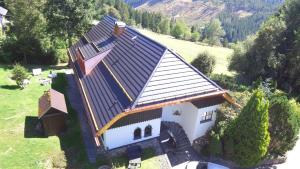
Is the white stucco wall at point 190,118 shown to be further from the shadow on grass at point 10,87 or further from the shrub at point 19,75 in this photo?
the shadow on grass at point 10,87

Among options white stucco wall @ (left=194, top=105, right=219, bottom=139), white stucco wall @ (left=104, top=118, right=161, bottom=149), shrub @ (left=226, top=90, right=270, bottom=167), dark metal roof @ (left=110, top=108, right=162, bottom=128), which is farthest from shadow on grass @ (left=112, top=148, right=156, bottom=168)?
shrub @ (left=226, top=90, right=270, bottom=167)

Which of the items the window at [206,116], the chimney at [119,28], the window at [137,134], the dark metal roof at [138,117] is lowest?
the window at [137,134]

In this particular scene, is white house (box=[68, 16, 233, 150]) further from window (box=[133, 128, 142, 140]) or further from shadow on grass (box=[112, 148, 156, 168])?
shadow on grass (box=[112, 148, 156, 168])

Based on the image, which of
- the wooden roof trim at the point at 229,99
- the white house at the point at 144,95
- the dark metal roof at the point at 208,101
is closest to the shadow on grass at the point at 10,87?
the white house at the point at 144,95

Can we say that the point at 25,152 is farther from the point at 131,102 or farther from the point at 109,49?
the point at 109,49

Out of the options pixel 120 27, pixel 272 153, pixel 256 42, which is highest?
pixel 120 27

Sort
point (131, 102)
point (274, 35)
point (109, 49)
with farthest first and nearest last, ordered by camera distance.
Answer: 1. point (274, 35)
2. point (109, 49)
3. point (131, 102)

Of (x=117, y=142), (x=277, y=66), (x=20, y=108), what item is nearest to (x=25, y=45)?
(x=20, y=108)
